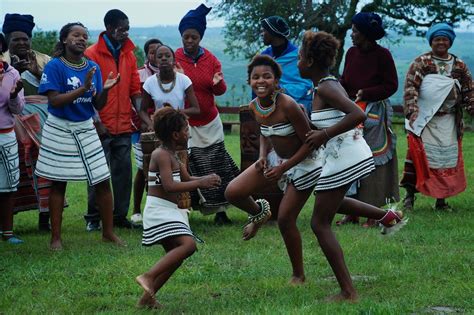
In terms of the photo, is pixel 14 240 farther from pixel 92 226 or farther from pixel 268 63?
pixel 268 63

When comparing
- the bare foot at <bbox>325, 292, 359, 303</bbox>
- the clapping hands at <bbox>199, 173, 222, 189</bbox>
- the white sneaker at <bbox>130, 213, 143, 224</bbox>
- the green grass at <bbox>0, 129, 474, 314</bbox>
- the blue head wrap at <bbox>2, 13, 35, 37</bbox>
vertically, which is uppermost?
the blue head wrap at <bbox>2, 13, 35, 37</bbox>

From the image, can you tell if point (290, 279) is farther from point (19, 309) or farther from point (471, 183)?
point (471, 183)

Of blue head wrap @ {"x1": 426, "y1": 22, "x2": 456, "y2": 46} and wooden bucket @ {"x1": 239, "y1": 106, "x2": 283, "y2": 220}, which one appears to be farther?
blue head wrap @ {"x1": 426, "y1": 22, "x2": 456, "y2": 46}

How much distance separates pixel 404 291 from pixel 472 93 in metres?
4.66

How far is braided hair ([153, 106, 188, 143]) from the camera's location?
249 inches

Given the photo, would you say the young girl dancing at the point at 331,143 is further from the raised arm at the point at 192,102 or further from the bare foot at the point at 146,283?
the raised arm at the point at 192,102

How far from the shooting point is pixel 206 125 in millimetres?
9953

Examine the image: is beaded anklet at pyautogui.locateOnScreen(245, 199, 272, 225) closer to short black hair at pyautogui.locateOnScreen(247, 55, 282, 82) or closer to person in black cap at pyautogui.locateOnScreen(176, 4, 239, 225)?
short black hair at pyautogui.locateOnScreen(247, 55, 282, 82)

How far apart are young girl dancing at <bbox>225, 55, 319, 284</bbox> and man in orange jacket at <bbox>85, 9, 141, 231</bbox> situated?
9.54 ft

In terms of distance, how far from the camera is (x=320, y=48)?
6.46 metres

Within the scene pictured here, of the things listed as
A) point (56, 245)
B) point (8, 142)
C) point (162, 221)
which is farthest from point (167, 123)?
point (8, 142)

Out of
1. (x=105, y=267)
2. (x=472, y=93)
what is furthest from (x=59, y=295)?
(x=472, y=93)

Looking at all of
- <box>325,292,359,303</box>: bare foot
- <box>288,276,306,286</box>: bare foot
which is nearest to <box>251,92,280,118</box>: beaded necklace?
<box>288,276,306,286</box>: bare foot

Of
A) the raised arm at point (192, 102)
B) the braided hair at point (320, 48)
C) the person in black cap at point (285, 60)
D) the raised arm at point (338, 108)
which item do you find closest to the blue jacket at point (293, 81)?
the person in black cap at point (285, 60)
